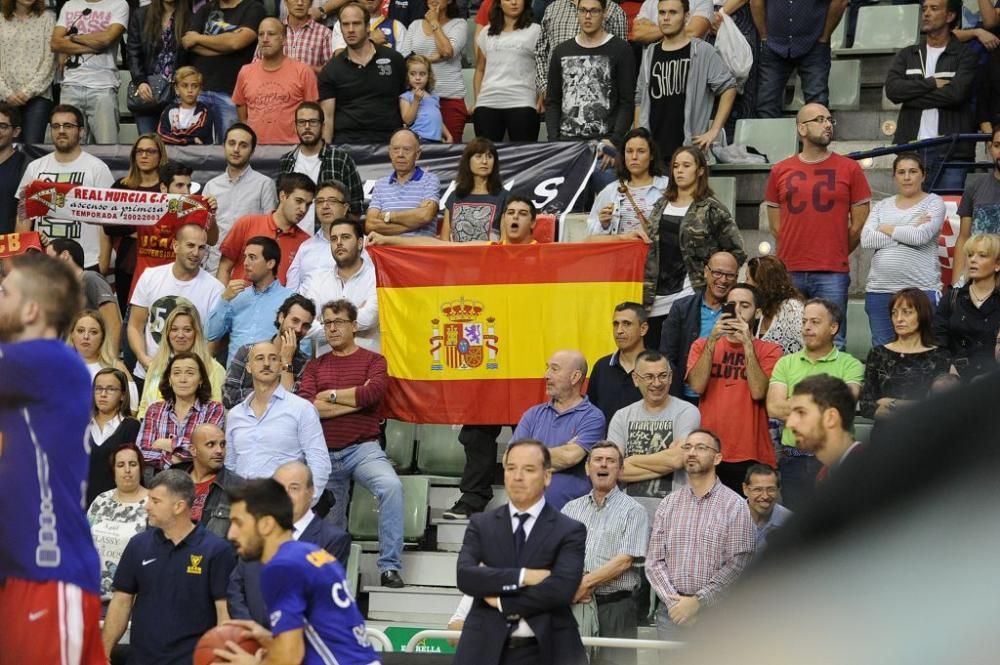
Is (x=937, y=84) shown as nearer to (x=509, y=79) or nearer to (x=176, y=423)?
(x=509, y=79)

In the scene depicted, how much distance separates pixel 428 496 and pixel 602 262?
7.11ft

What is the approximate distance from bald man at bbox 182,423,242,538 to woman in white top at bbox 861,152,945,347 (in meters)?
4.71

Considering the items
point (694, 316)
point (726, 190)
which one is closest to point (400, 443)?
point (694, 316)

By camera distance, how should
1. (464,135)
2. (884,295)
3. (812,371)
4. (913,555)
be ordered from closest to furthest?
(913,555) → (812,371) → (884,295) → (464,135)

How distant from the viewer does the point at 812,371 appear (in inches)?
373

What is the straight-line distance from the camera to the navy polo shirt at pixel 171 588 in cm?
847

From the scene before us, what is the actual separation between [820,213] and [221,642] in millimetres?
6088

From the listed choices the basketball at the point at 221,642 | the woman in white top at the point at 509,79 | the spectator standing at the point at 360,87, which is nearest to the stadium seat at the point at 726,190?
the woman in white top at the point at 509,79

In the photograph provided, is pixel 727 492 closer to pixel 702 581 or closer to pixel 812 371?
pixel 702 581

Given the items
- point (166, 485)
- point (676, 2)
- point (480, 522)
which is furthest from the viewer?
point (676, 2)

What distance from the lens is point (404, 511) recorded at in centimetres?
1069

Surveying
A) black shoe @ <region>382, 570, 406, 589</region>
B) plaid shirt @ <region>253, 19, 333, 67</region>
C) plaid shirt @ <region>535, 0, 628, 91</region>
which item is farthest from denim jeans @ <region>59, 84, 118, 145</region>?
black shoe @ <region>382, 570, 406, 589</region>

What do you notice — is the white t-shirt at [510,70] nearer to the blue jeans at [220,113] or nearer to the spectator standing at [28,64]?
the blue jeans at [220,113]

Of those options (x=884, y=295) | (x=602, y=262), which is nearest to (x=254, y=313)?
(x=602, y=262)
